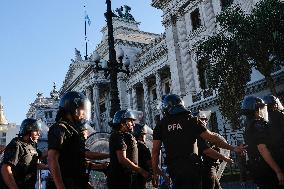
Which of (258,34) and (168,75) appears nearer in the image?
(258,34)

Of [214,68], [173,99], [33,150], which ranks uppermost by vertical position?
[214,68]

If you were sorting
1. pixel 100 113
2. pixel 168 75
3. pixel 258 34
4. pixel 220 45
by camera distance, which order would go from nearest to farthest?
1. pixel 258 34
2. pixel 220 45
3. pixel 168 75
4. pixel 100 113

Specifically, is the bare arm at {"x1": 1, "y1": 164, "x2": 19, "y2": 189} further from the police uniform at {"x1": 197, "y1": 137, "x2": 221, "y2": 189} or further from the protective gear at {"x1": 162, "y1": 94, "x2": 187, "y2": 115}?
the police uniform at {"x1": 197, "y1": 137, "x2": 221, "y2": 189}

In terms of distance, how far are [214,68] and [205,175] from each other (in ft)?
38.1

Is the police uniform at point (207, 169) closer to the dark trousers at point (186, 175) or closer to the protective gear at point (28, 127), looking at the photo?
the dark trousers at point (186, 175)

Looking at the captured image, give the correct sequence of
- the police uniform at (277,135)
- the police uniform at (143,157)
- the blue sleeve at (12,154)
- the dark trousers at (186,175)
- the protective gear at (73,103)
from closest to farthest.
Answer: the protective gear at (73,103)
the dark trousers at (186,175)
the blue sleeve at (12,154)
the police uniform at (277,135)
the police uniform at (143,157)

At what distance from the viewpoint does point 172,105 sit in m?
3.98

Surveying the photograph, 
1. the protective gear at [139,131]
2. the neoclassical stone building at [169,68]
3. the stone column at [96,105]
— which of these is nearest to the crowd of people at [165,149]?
the protective gear at [139,131]

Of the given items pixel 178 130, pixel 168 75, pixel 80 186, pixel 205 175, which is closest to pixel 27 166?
pixel 80 186

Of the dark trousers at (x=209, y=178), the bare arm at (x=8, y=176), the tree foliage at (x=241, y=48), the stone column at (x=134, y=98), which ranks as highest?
the stone column at (x=134, y=98)

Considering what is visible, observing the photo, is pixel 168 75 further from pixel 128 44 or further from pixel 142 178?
pixel 142 178

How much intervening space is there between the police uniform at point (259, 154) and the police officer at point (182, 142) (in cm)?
67

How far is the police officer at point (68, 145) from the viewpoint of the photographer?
9.19 feet

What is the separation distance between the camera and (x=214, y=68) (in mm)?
15742
